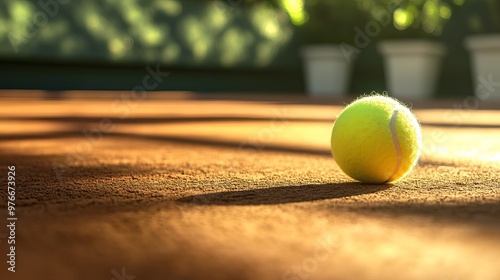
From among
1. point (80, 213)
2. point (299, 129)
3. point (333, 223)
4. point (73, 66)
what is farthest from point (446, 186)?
A: point (73, 66)

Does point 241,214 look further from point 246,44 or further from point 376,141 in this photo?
point 246,44

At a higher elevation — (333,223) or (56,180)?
(56,180)

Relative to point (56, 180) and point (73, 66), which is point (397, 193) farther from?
point (73, 66)

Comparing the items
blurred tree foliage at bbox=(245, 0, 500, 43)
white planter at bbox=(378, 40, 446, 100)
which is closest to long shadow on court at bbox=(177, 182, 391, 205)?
white planter at bbox=(378, 40, 446, 100)

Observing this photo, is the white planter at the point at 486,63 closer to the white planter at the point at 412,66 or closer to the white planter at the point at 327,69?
the white planter at the point at 412,66

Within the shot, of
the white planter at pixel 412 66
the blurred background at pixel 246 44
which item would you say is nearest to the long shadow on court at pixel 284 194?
the blurred background at pixel 246 44

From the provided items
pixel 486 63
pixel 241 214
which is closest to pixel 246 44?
pixel 486 63
